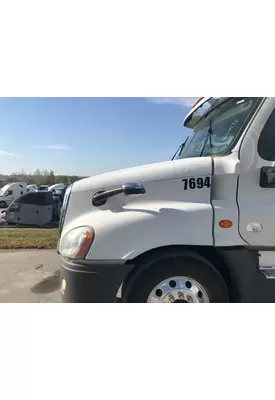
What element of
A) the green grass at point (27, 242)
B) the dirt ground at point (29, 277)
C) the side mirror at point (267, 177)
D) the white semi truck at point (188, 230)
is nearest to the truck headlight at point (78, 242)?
the white semi truck at point (188, 230)

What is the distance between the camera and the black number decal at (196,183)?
101 inches

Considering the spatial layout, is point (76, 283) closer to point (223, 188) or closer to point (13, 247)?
point (223, 188)

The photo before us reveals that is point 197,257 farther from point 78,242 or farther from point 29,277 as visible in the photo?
point 29,277

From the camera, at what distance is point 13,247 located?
317 inches

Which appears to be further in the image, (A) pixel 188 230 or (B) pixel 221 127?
(B) pixel 221 127

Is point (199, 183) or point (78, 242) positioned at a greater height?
point (199, 183)

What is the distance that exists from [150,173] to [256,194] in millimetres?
957

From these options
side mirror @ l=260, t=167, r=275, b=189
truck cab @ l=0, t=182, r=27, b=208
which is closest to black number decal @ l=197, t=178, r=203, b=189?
side mirror @ l=260, t=167, r=275, b=189

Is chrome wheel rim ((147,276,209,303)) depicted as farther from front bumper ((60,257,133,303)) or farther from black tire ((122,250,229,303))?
front bumper ((60,257,133,303))

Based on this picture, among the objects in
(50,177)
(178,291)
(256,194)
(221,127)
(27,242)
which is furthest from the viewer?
(50,177)

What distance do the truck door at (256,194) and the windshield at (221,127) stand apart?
0.16 m

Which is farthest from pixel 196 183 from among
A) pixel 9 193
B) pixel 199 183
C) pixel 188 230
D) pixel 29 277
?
pixel 9 193

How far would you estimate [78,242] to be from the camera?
2.49 m

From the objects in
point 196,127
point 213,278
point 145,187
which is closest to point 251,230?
point 213,278
